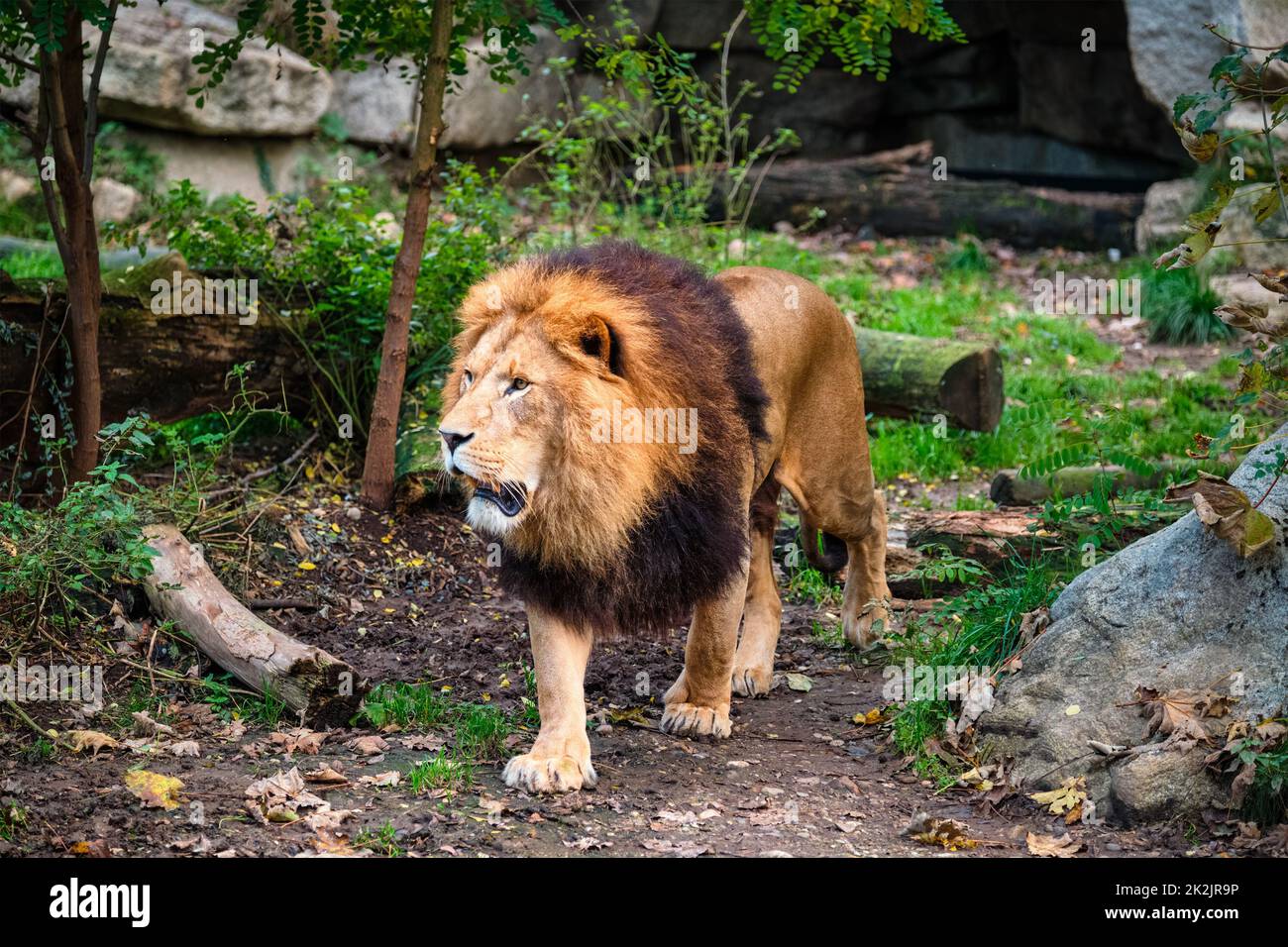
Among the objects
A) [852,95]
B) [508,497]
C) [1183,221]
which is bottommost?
[508,497]

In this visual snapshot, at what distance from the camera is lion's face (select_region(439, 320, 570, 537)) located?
13.4 feet

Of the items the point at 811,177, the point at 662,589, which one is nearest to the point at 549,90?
the point at 811,177

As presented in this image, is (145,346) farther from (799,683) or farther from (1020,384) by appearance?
(1020,384)

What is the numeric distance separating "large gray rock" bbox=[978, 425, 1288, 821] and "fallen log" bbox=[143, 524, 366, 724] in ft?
7.61

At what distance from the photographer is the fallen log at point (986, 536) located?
5.97 metres

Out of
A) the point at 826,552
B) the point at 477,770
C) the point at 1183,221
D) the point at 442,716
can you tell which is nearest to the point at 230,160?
the point at 1183,221

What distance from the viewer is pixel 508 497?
13.8 ft

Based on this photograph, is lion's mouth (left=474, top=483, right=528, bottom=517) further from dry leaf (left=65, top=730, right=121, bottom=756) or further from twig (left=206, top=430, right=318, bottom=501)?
twig (left=206, top=430, right=318, bottom=501)

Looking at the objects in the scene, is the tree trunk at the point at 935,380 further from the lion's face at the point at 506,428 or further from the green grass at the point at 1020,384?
the lion's face at the point at 506,428

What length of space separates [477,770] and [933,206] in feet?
33.2

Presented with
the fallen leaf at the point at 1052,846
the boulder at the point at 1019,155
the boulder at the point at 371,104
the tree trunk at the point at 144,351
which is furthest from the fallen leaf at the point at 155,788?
the boulder at the point at 1019,155

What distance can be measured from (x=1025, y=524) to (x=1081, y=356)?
4.33 m

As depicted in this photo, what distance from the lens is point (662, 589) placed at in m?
4.66
